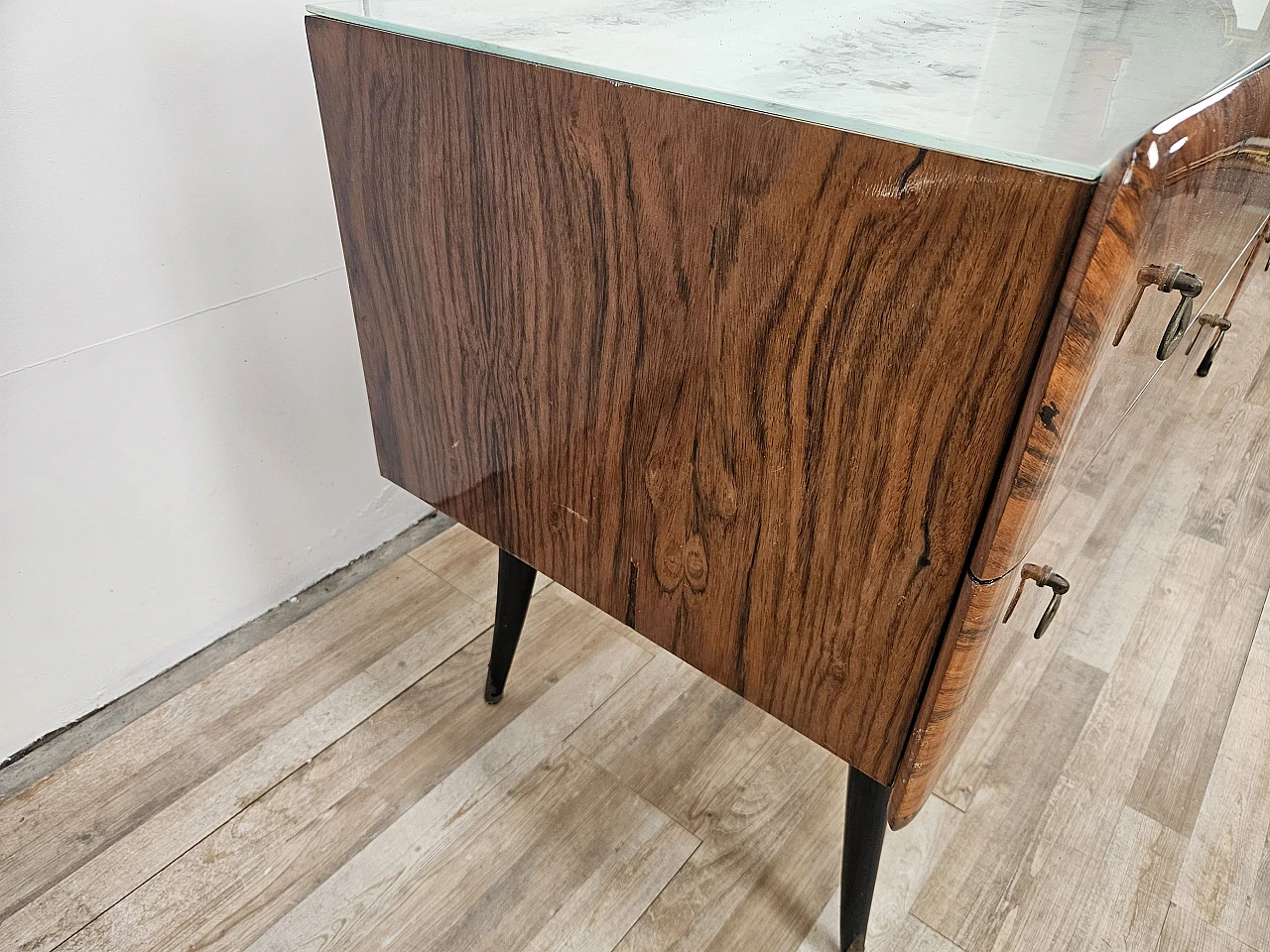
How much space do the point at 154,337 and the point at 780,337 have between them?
624mm

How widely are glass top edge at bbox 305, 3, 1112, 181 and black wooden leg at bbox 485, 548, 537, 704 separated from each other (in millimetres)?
445

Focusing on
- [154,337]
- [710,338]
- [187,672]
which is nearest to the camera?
[710,338]

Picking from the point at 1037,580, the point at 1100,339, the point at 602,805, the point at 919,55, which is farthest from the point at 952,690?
the point at 602,805

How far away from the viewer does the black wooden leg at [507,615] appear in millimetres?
833

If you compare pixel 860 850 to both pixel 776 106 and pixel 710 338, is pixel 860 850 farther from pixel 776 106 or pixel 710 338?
pixel 776 106

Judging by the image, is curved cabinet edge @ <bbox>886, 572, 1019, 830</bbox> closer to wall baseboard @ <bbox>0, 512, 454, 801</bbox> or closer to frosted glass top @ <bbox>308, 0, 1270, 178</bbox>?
frosted glass top @ <bbox>308, 0, 1270, 178</bbox>

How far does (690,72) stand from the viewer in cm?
43

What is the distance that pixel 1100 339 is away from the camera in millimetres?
349

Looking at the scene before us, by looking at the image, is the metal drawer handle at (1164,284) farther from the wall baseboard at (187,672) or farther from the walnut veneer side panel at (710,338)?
the wall baseboard at (187,672)

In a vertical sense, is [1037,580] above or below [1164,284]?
below

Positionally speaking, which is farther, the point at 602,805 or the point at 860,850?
the point at 602,805

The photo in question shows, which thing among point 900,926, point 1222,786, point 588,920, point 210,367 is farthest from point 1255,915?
point 210,367

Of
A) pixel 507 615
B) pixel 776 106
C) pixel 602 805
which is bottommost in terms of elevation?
pixel 602 805

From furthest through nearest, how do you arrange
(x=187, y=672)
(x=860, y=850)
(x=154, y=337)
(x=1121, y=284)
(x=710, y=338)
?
(x=187, y=672)
(x=154, y=337)
(x=860, y=850)
(x=710, y=338)
(x=1121, y=284)
